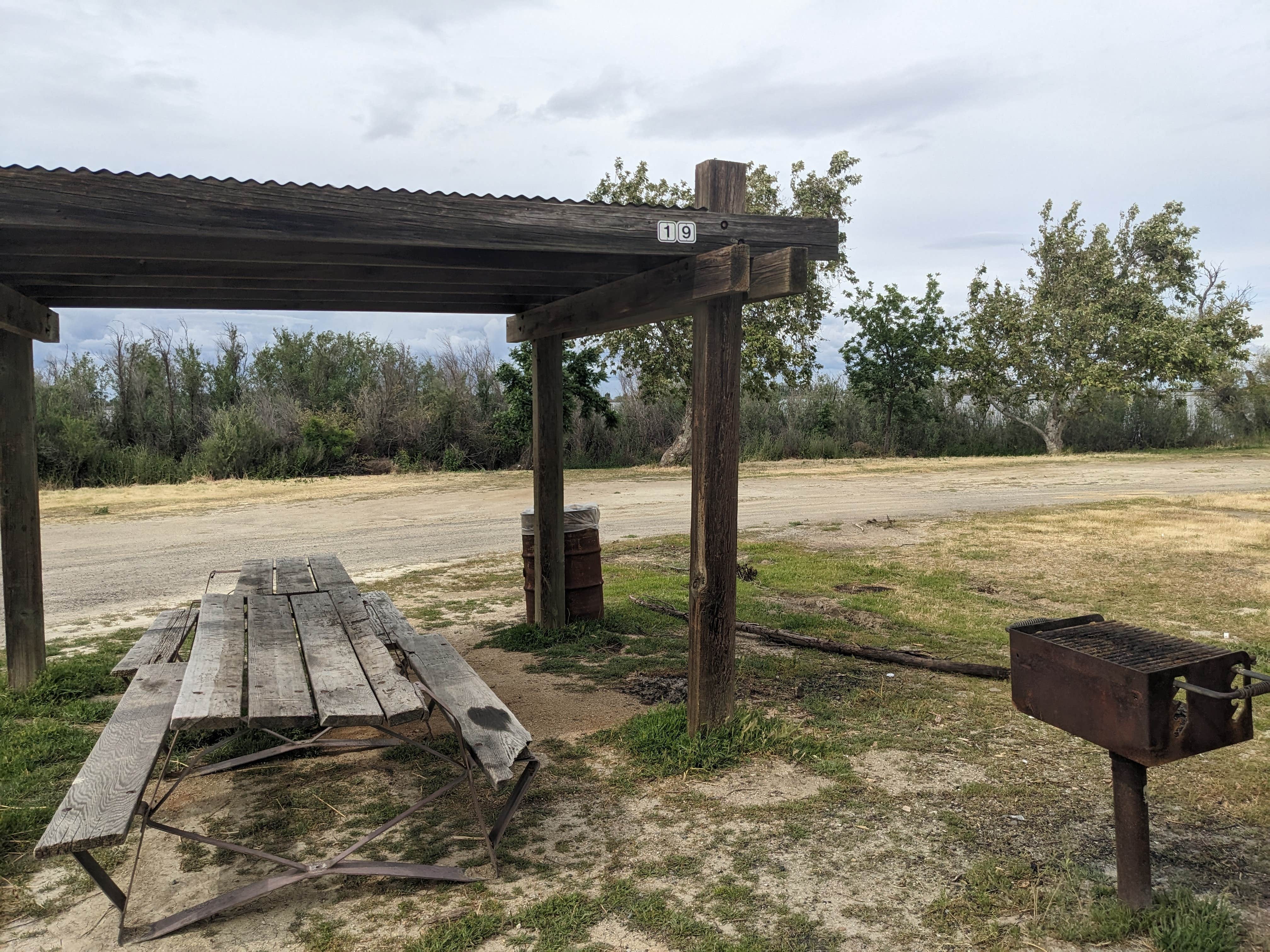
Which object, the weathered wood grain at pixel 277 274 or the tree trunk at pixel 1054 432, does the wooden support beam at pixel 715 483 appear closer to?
the weathered wood grain at pixel 277 274

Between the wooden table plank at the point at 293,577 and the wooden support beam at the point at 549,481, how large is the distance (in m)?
1.73

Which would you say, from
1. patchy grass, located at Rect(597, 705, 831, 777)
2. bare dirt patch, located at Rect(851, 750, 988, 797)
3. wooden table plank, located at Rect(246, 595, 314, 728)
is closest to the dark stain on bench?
wooden table plank, located at Rect(246, 595, 314, 728)

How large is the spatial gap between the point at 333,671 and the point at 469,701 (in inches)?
21.9

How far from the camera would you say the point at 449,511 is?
1518cm

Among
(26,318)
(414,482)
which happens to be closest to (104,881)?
(26,318)

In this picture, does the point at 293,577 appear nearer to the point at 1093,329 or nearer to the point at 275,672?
the point at 275,672

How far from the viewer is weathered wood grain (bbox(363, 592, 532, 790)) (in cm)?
312

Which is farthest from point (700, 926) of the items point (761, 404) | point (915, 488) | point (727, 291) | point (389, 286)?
point (761, 404)

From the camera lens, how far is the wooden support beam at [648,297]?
4.06 metres

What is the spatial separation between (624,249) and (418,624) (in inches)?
164

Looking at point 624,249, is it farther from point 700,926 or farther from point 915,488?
point 915,488

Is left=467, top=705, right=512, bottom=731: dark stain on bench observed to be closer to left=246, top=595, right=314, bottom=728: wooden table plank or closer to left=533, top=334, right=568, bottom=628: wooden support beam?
left=246, top=595, right=314, bottom=728: wooden table plank

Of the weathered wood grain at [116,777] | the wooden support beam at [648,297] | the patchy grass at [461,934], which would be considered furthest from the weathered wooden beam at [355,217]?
the patchy grass at [461,934]

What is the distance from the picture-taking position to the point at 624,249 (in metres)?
4.02
